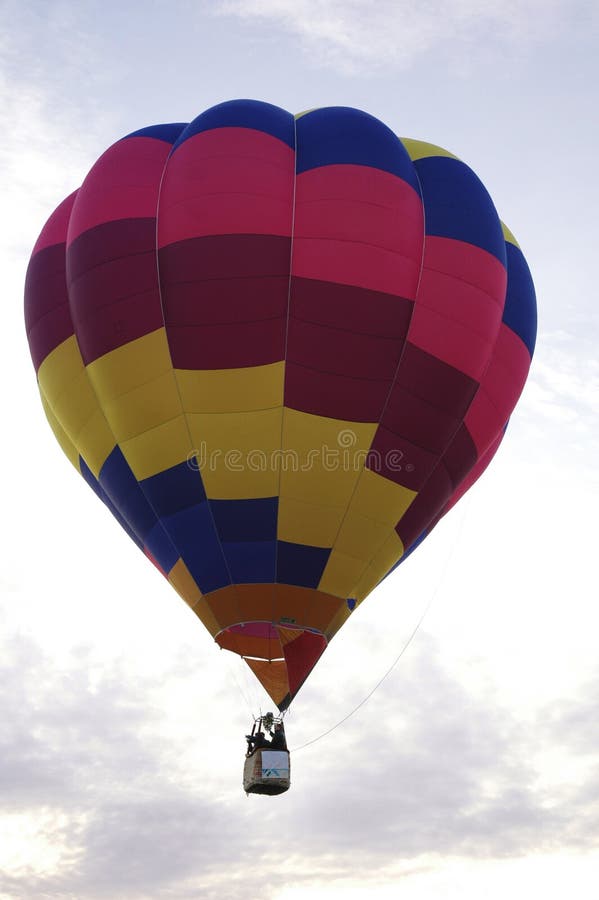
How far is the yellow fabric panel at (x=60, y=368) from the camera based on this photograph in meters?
13.0

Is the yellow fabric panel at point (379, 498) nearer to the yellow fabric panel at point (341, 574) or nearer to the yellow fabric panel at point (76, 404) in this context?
the yellow fabric panel at point (341, 574)

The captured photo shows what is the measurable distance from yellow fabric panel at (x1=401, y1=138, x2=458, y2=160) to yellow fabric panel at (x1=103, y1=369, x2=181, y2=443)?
400cm

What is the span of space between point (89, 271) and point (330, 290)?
2.73m

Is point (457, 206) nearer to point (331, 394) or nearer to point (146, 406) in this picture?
point (331, 394)

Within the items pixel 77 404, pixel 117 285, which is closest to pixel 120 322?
pixel 117 285

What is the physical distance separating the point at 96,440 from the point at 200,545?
1.78 metres

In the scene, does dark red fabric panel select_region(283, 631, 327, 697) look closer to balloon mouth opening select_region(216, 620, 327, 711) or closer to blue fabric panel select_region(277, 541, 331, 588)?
balloon mouth opening select_region(216, 620, 327, 711)

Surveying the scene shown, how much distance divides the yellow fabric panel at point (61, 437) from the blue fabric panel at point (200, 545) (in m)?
2.34

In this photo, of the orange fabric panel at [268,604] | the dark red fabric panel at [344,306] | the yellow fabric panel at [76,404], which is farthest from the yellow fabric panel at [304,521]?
the yellow fabric panel at [76,404]

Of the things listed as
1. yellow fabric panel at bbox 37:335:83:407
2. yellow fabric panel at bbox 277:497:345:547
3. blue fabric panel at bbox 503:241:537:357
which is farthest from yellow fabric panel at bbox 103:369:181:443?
blue fabric panel at bbox 503:241:537:357

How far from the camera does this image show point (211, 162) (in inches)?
484

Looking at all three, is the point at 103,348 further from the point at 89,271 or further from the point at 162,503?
the point at 162,503

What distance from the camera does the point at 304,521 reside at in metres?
12.2

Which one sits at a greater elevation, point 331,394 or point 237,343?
point 237,343
